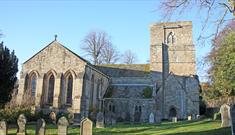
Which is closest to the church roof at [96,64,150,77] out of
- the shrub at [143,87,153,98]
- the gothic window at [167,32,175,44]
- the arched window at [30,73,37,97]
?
the shrub at [143,87,153,98]

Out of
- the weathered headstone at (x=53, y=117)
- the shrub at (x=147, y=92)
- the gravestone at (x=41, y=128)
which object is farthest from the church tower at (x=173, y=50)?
the gravestone at (x=41, y=128)

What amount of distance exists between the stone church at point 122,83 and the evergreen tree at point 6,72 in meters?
9.47

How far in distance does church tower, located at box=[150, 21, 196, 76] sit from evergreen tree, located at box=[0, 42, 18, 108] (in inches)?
1009

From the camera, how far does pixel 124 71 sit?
150 ft

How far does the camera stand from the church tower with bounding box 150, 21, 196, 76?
4594cm

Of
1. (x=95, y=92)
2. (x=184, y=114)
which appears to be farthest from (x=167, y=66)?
(x=95, y=92)

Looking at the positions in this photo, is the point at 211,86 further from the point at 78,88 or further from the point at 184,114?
the point at 78,88

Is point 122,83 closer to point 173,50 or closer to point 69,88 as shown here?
point 173,50

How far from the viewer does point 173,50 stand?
4706 cm

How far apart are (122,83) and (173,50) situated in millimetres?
10122

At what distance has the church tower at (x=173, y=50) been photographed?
151 feet

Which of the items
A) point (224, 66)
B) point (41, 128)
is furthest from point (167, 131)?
point (224, 66)

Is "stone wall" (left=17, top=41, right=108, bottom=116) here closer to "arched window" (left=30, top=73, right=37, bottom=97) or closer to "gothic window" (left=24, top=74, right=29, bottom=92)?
"gothic window" (left=24, top=74, right=29, bottom=92)

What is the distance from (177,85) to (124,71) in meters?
8.49
